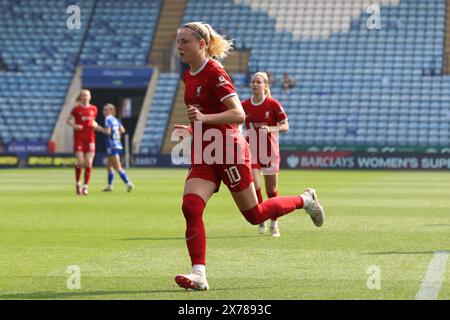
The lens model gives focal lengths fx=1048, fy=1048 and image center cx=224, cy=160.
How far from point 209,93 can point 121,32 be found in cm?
4237

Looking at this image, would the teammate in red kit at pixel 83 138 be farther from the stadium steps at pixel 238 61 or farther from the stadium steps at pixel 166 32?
the stadium steps at pixel 166 32

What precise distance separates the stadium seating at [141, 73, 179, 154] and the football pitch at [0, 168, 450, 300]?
73.1ft

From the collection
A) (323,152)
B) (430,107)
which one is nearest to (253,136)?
(323,152)

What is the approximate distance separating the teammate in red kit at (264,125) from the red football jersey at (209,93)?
17.6ft

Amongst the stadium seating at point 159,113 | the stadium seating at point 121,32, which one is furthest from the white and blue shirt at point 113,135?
the stadium seating at point 121,32

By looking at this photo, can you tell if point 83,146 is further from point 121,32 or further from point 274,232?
point 121,32

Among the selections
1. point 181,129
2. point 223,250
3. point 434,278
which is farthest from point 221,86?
point 223,250

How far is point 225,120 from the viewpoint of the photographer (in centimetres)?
902

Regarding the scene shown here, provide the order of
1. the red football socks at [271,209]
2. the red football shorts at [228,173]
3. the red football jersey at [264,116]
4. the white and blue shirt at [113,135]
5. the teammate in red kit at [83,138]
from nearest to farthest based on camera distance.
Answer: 1. the red football shorts at [228,173]
2. the red football socks at [271,209]
3. the red football jersey at [264,116]
4. the teammate in red kit at [83,138]
5. the white and blue shirt at [113,135]

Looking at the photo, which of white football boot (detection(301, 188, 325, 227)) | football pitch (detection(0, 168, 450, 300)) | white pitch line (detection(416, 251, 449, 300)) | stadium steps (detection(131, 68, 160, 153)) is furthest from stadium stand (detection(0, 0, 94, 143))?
white football boot (detection(301, 188, 325, 227))

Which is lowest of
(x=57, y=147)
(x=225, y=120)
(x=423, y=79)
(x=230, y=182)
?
(x=57, y=147)

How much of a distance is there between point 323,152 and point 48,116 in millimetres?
13152

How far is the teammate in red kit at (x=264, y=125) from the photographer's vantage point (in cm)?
1482
